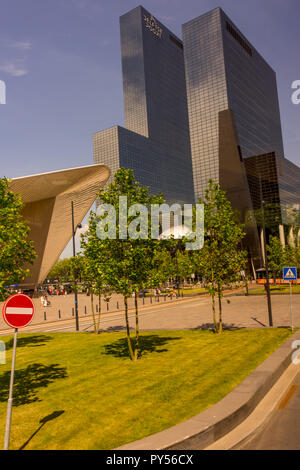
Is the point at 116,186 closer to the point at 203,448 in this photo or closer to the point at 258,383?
the point at 258,383

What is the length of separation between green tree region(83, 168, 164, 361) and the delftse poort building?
274 feet

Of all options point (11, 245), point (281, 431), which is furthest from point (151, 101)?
point (281, 431)

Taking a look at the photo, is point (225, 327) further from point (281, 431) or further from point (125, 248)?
point (281, 431)

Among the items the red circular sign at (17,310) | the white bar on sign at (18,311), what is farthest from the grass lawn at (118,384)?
the white bar on sign at (18,311)

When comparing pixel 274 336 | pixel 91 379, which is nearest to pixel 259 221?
pixel 274 336

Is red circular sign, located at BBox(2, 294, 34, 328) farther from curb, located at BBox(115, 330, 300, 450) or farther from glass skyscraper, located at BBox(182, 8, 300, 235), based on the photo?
glass skyscraper, located at BBox(182, 8, 300, 235)

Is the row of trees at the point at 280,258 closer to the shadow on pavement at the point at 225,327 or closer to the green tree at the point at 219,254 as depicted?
the shadow on pavement at the point at 225,327

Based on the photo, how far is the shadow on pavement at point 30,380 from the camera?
8.58 meters

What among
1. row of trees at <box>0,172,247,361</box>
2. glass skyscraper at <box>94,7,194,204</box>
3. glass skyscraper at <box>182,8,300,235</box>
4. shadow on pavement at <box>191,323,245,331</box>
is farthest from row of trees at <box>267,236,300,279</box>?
glass skyscraper at <box>94,7,194,204</box>

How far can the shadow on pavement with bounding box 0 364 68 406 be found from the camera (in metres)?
8.58

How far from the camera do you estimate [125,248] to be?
11633mm

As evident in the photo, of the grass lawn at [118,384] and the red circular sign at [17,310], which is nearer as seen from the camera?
the red circular sign at [17,310]

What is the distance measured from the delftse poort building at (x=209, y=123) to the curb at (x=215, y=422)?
283ft

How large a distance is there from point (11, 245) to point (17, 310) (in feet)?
10.9
